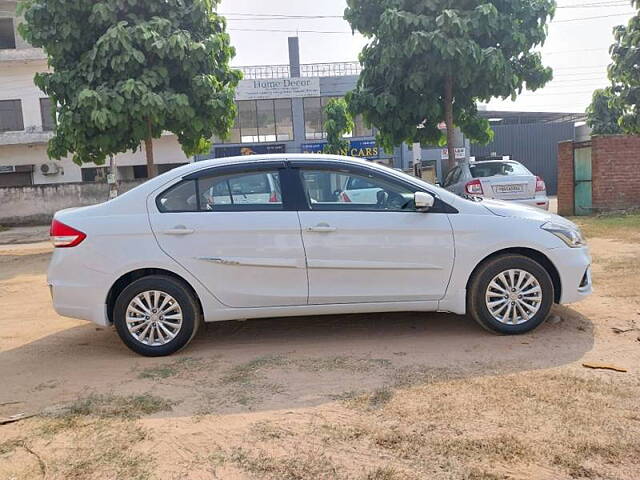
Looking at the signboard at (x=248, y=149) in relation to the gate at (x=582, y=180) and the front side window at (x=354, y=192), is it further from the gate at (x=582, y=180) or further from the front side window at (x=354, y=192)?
the front side window at (x=354, y=192)

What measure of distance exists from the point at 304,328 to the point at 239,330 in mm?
621

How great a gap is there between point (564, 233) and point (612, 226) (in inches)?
305

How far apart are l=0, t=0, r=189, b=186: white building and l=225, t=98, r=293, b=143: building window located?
14.1ft

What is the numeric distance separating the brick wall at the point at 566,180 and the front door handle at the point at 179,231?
42.2 feet

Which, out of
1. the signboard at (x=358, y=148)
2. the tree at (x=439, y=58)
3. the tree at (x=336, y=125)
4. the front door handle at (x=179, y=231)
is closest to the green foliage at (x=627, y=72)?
the tree at (x=439, y=58)

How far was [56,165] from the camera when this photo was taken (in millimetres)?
29812

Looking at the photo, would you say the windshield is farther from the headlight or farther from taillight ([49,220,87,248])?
taillight ([49,220,87,248])

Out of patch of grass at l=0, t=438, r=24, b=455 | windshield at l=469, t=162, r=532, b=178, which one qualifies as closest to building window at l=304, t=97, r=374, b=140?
windshield at l=469, t=162, r=532, b=178

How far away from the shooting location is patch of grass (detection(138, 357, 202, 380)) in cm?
418

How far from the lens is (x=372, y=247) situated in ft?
15.0

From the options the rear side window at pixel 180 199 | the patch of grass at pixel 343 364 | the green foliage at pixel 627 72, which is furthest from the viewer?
the green foliage at pixel 627 72

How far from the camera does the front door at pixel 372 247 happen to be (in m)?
4.55

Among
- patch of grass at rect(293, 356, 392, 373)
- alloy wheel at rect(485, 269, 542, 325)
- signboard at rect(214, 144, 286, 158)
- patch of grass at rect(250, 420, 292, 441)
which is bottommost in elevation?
patch of grass at rect(250, 420, 292, 441)

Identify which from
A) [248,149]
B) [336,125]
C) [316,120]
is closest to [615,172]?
[336,125]
